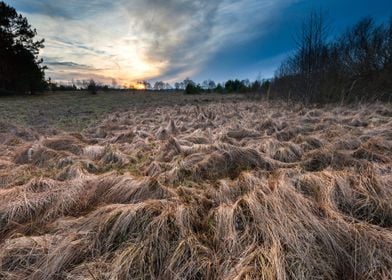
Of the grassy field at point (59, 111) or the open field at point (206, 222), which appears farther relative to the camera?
the grassy field at point (59, 111)

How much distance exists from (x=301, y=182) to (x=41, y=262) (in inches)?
96.1

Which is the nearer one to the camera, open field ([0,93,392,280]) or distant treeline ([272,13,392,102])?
open field ([0,93,392,280])

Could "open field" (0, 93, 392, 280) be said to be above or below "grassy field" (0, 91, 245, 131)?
above

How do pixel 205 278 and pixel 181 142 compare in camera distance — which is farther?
pixel 181 142

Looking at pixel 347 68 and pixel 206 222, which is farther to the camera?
→ pixel 347 68

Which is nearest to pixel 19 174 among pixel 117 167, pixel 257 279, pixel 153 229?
pixel 117 167

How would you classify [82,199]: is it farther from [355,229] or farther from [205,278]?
[355,229]

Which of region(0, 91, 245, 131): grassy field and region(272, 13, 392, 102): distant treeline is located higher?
region(272, 13, 392, 102): distant treeline

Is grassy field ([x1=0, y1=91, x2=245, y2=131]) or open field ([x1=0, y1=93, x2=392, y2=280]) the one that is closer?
open field ([x1=0, y1=93, x2=392, y2=280])

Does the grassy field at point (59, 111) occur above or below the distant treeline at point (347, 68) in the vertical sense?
below

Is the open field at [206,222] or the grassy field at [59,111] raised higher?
the open field at [206,222]

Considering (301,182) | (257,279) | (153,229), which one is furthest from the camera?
(301,182)

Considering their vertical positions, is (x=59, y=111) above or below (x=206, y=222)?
below

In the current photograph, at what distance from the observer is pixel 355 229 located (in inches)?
66.9
